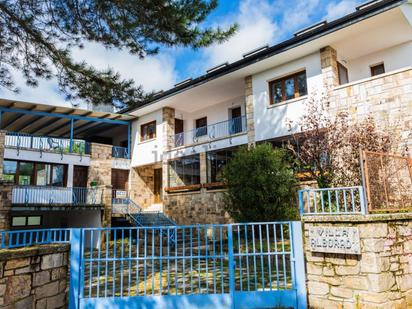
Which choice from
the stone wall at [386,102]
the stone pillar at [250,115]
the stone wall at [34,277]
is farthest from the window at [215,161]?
the stone wall at [34,277]

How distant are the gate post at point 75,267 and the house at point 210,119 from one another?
20.2ft

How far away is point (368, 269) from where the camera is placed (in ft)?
16.5

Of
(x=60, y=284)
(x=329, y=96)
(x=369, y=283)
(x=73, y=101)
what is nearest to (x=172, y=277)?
(x=60, y=284)

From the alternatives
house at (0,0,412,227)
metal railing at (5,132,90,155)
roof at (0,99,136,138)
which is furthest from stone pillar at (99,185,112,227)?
roof at (0,99,136,138)

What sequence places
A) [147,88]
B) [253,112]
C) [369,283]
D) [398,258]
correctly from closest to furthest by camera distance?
[369,283], [398,258], [147,88], [253,112]

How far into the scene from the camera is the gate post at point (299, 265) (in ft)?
17.7

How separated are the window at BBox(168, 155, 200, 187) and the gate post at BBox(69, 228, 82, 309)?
1267 centimetres

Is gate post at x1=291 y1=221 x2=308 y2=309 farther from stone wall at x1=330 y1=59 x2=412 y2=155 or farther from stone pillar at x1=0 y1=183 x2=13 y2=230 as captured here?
stone pillar at x1=0 y1=183 x2=13 y2=230

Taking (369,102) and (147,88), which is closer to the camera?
(147,88)

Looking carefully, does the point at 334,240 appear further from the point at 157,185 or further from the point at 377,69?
the point at 157,185

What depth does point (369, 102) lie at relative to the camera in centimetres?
1077

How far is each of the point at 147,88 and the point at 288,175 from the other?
5.37 meters

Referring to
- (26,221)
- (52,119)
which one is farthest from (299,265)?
(52,119)

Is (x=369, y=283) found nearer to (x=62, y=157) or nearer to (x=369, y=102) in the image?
(x=369, y=102)
